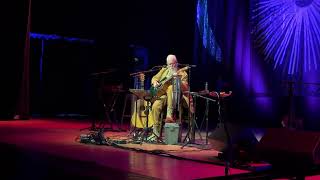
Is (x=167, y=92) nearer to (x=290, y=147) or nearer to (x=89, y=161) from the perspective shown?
(x=89, y=161)

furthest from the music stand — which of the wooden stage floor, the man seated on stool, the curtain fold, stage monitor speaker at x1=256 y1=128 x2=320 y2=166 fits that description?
the curtain fold

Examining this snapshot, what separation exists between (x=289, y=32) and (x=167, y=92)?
150 inches

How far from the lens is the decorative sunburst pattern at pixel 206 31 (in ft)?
40.1

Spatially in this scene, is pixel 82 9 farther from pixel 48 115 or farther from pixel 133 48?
pixel 48 115

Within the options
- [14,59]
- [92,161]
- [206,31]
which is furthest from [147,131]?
[14,59]

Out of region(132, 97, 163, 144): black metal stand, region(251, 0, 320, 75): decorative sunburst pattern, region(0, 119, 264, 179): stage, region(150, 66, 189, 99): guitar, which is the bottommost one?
region(0, 119, 264, 179): stage

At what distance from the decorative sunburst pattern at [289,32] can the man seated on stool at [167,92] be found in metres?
3.47

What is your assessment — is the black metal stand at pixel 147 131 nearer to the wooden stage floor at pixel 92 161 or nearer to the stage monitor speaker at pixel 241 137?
the wooden stage floor at pixel 92 161

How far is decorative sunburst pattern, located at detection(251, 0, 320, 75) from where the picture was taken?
1044cm

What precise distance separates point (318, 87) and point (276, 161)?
6.63m

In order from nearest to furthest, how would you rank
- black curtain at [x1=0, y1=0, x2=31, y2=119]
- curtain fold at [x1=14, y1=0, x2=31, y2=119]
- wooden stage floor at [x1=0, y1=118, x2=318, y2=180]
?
wooden stage floor at [x1=0, y1=118, x2=318, y2=180], black curtain at [x1=0, y1=0, x2=31, y2=119], curtain fold at [x1=14, y1=0, x2=31, y2=119]

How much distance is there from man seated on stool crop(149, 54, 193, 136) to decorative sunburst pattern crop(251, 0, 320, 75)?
3.47m

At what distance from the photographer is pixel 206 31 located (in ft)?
40.5

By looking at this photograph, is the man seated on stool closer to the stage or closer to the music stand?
the music stand
